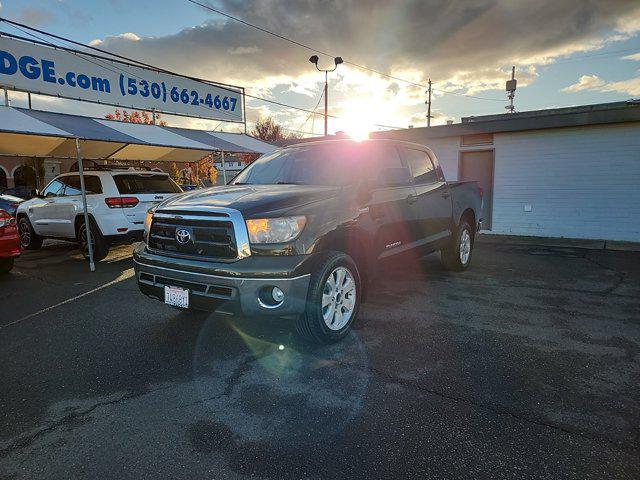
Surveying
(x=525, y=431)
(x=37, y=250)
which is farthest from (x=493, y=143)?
(x=37, y=250)

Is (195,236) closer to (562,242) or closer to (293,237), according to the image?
(293,237)

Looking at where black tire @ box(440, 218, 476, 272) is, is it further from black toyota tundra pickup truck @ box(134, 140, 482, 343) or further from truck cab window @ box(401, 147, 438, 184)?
black toyota tundra pickup truck @ box(134, 140, 482, 343)

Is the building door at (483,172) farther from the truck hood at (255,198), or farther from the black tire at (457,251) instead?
the truck hood at (255,198)

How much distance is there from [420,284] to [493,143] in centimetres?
770

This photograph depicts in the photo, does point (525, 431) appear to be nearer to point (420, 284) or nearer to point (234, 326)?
point (234, 326)

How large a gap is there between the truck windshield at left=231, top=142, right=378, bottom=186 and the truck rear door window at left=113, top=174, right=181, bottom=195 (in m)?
3.60

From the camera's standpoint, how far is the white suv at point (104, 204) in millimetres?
7555

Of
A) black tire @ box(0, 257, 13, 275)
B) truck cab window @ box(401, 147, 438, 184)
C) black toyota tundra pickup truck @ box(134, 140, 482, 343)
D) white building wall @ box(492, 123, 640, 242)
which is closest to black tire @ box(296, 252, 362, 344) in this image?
black toyota tundra pickup truck @ box(134, 140, 482, 343)

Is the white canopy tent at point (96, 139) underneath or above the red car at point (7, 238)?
above

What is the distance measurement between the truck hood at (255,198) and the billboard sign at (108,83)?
27.0 feet

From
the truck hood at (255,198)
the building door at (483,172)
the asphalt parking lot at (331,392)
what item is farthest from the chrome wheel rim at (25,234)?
the building door at (483,172)

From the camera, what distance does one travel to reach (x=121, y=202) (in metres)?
7.60

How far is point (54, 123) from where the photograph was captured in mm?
7160

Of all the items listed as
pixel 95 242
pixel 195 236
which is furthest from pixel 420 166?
pixel 95 242
